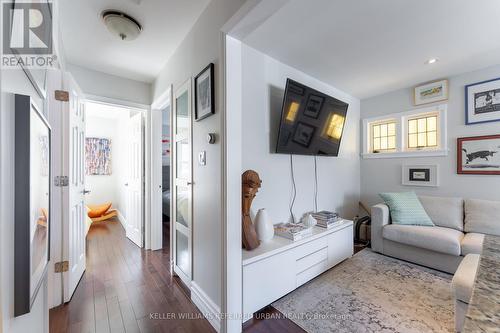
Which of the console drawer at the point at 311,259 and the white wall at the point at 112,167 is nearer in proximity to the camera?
the console drawer at the point at 311,259

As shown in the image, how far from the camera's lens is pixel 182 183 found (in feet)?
7.24

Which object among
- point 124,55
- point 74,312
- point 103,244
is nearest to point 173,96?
point 124,55

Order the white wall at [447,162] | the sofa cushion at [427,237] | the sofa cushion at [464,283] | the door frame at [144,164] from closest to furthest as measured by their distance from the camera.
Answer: the sofa cushion at [464,283] < the sofa cushion at [427,237] < the white wall at [447,162] < the door frame at [144,164]

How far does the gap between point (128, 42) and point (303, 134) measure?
82.1 inches

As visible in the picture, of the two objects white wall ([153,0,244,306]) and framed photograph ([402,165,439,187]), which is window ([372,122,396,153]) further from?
white wall ([153,0,244,306])

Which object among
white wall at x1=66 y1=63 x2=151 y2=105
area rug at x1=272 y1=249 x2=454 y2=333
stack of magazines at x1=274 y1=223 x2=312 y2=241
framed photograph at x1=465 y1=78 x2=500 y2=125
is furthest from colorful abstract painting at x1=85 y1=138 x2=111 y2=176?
framed photograph at x1=465 y1=78 x2=500 y2=125

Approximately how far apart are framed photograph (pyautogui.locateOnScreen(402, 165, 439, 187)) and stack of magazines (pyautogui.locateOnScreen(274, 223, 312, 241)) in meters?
2.14

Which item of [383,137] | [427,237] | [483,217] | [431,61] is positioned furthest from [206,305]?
[383,137]

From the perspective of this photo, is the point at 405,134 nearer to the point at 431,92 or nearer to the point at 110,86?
the point at 431,92

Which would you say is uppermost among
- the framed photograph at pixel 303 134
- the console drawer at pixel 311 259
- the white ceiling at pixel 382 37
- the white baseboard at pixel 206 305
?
the white ceiling at pixel 382 37

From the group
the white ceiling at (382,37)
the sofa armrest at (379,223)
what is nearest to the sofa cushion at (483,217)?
the sofa armrest at (379,223)

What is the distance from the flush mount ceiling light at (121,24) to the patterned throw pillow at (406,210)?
11.8 ft

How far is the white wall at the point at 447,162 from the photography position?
105 inches

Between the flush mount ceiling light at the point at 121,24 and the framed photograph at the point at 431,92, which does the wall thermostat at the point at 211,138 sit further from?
the framed photograph at the point at 431,92
